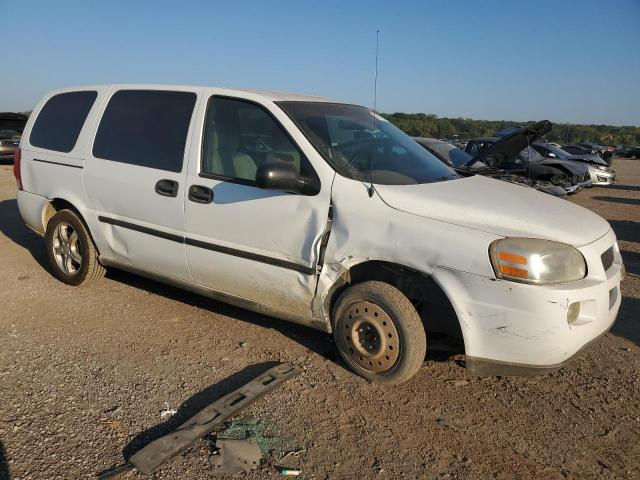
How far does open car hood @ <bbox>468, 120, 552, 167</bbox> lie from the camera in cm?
618

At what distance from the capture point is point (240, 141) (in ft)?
12.2

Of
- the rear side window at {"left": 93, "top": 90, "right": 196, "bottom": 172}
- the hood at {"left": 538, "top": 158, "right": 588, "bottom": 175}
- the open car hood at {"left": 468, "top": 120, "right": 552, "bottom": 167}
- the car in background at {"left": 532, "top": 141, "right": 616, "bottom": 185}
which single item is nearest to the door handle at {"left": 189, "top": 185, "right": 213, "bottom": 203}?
the rear side window at {"left": 93, "top": 90, "right": 196, "bottom": 172}

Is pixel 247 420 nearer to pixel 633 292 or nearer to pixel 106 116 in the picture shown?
pixel 106 116

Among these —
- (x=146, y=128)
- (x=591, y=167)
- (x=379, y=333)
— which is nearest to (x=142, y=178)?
(x=146, y=128)

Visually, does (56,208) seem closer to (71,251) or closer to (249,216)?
(71,251)

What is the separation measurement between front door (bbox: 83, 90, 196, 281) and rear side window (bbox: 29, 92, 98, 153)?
1.06 feet

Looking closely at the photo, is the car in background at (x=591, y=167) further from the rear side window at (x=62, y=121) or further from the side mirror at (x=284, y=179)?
the side mirror at (x=284, y=179)

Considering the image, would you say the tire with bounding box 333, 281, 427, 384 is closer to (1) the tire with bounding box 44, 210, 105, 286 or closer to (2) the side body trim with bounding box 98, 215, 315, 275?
(2) the side body trim with bounding box 98, 215, 315, 275

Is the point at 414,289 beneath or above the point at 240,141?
beneath

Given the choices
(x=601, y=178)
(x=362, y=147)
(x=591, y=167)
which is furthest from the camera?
(x=601, y=178)

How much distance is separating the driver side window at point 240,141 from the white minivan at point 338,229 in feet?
0.03

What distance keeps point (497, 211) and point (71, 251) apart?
3.82 m

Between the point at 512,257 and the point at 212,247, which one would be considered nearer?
the point at 512,257

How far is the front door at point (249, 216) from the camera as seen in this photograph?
3.34m
